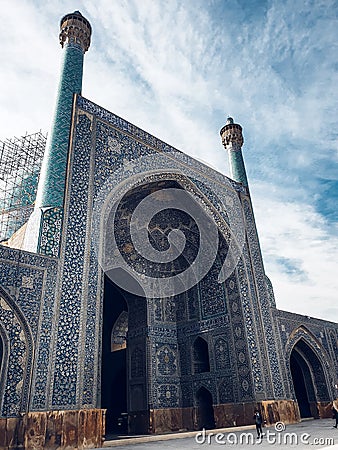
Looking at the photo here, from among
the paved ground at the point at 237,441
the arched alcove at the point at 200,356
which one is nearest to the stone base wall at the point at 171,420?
the arched alcove at the point at 200,356

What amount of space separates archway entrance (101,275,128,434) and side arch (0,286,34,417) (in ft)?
16.2

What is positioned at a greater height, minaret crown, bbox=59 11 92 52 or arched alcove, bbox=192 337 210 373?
minaret crown, bbox=59 11 92 52

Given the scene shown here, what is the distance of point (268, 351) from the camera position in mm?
8727

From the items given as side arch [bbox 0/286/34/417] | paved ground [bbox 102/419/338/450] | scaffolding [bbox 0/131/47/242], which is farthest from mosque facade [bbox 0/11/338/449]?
scaffolding [bbox 0/131/47/242]

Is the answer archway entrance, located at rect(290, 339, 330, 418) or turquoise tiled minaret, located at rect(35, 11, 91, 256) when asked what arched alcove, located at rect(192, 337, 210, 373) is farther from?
turquoise tiled minaret, located at rect(35, 11, 91, 256)

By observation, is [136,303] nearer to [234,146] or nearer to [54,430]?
[54,430]

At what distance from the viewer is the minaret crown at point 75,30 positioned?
8.29m

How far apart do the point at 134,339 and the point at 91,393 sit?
3903 millimetres

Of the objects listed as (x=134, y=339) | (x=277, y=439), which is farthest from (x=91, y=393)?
(x=134, y=339)

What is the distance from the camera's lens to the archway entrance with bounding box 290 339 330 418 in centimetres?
1073

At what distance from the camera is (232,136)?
11.8m

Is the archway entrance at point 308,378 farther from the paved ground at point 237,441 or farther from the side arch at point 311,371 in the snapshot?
the paved ground at point 237,441

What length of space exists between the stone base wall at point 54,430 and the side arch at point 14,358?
16 cm

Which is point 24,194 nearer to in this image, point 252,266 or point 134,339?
point 134,339
